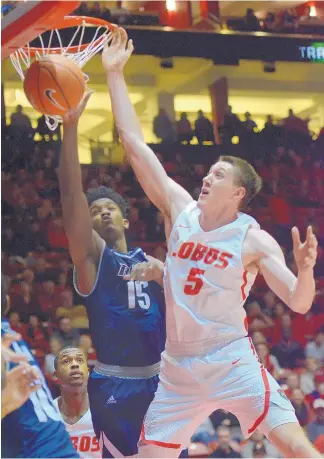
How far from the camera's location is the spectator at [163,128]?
16.0 m

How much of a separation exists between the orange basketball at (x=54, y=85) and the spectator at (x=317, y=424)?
517 cm

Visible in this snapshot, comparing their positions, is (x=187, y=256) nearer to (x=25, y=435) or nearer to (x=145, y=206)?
(x=25, y=435)

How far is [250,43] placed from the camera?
597 inches

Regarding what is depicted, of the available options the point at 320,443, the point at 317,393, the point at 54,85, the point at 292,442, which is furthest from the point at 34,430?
the point at 317,393

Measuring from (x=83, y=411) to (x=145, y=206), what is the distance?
23.9 feet

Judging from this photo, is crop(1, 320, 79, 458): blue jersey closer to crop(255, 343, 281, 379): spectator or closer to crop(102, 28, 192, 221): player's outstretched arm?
crop(102, 28, 192, 221): player's outstretched arm

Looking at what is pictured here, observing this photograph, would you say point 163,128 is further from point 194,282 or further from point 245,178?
point 194,282

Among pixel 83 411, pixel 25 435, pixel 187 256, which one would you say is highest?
pixel 187 256

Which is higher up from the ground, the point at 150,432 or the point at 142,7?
the point at 142,7

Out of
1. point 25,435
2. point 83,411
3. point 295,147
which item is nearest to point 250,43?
point 295,147

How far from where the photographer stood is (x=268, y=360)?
32.9 feet

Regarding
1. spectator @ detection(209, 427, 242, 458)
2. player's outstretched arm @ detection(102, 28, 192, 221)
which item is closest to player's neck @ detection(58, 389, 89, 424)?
player's outstretched arm @ detection(102, 28, 192, 221)

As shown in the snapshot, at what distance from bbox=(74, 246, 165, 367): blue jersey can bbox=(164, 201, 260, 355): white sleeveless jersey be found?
421 millimetres

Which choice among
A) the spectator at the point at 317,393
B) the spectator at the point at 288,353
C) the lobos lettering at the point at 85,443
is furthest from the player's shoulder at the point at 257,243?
the spectator at the point at 288,353
